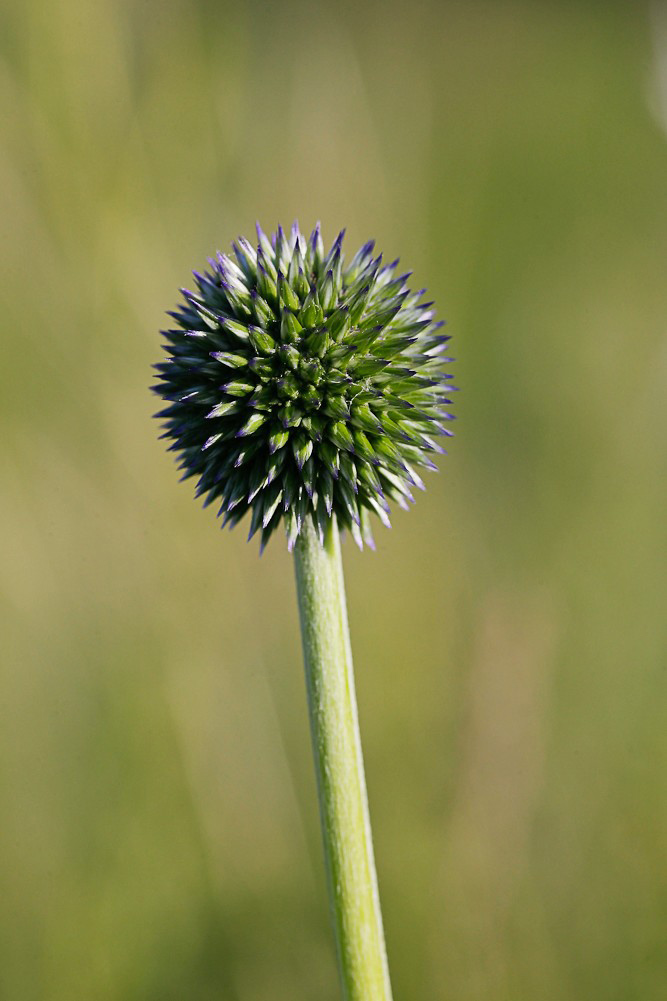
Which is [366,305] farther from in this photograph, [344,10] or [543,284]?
[344,10]

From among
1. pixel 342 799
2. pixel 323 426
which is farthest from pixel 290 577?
pixel 342 799

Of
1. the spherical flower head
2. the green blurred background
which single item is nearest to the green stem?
the spherical flower head

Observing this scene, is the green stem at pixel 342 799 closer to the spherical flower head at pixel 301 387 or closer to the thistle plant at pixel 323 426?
the thistle plant at pixel 323 426

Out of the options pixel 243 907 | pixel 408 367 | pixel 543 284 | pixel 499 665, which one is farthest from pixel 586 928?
pixel 543 284

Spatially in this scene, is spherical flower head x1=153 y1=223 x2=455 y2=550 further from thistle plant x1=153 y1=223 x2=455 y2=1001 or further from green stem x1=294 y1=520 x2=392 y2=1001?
green stem x1=294 y1=520 x2=392 y2=1001

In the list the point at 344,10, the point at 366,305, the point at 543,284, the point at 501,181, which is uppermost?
the point at 344,10

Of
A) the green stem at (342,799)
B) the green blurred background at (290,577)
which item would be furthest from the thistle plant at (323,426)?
the green blurred background at (290,577)
